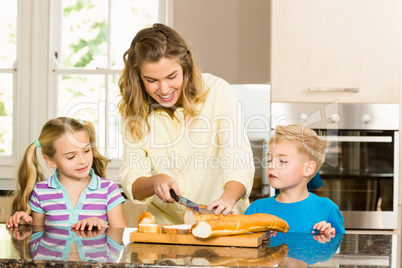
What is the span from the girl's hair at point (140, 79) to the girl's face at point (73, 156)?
0.15 m

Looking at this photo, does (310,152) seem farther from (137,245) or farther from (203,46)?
(203,46)

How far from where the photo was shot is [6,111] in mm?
3555

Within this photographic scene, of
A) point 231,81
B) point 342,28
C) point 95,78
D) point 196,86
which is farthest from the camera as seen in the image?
point 95,78

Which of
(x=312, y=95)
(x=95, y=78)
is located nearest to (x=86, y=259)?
(x=312, y=95)

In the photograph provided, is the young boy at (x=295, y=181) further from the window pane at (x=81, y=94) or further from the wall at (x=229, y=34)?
the window pane at (x=81, y=94)

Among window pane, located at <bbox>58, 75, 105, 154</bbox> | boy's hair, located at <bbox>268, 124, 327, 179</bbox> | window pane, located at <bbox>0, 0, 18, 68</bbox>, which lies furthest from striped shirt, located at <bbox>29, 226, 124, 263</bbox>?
window pane, located at <bbox>0, 0, 18, 68</bbox>

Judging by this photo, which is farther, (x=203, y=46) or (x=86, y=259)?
(x=203, y=46)

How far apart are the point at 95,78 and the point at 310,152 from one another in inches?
78.8

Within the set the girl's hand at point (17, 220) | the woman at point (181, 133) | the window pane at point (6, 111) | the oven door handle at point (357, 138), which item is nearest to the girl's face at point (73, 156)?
the woman at point (181, 133)

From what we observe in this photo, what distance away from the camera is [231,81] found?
3.30m

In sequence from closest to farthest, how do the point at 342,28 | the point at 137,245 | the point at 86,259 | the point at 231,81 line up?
the point at 86,259 → the point at 137,245 → the point at 342,28 → the point at 231,81

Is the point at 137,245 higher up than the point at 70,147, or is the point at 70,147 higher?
the point at 70,147

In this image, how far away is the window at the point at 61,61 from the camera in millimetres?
3477

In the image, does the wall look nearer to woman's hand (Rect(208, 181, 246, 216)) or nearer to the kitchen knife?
woman's hand (Rect(208, 181, 246, 216))
